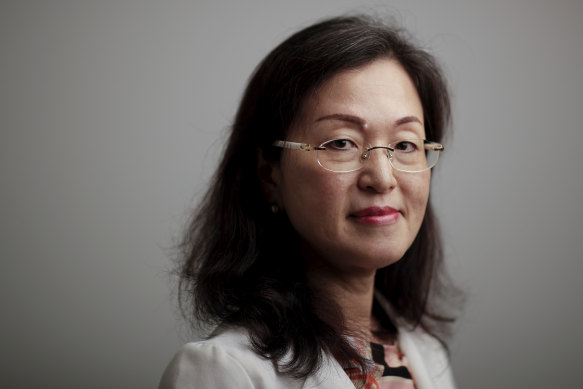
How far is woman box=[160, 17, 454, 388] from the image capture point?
1.76 meters

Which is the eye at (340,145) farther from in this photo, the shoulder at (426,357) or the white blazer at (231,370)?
the shoulder at (426,357)

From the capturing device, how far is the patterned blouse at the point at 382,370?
6.10 feet

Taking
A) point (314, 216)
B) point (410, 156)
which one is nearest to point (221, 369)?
point (314, 216)

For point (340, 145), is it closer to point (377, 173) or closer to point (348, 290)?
point (377, 173)

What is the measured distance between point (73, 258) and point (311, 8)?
5.55 feet

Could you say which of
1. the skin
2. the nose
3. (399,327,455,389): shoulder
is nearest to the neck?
the skin

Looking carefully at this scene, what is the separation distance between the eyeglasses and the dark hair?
0.51 feet

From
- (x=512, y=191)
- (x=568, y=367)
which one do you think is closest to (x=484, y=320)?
(x=568, y=367)

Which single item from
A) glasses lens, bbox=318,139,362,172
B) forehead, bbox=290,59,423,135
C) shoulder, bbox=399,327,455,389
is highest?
forehead, bbox=290,59,423,135

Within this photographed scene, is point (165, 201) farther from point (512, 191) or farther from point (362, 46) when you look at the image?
point (512, 191)

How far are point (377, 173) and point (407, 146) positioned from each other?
0.20m

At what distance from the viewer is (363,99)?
185cm

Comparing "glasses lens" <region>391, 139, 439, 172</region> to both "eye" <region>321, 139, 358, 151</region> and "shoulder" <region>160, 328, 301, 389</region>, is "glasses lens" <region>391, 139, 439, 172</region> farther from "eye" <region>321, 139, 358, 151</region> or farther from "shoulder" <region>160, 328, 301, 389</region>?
"shoulder" <region>160, 328, 301, 389</region>

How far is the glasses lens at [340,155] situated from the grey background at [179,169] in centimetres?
101
